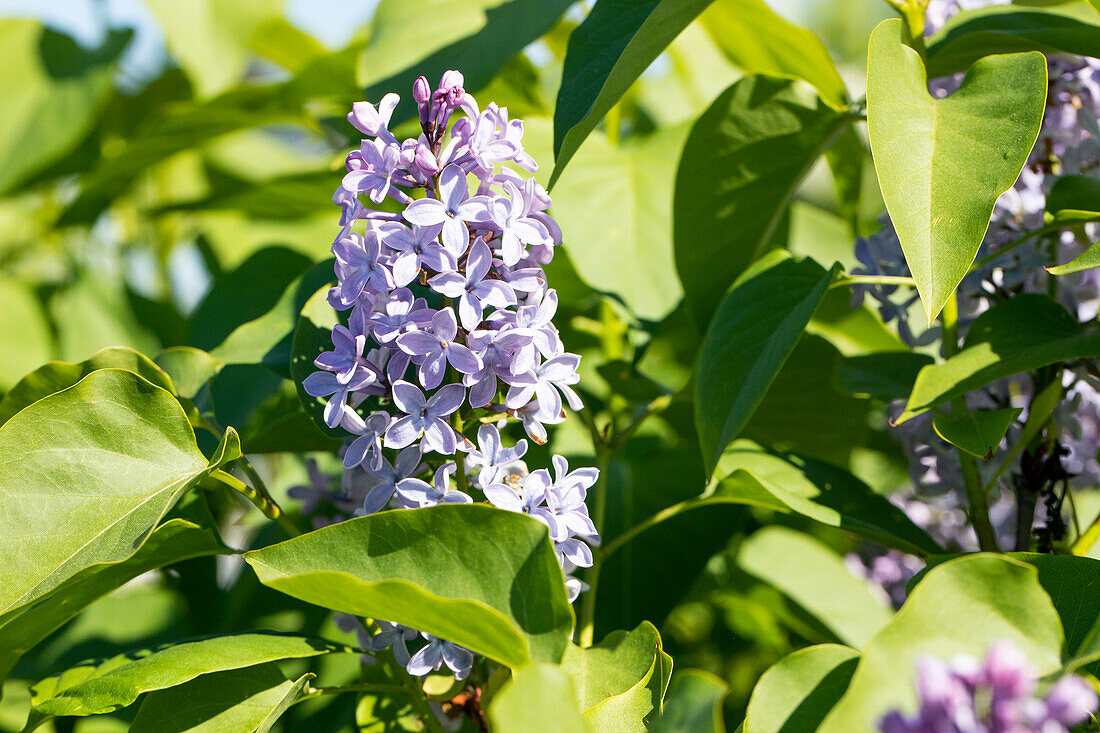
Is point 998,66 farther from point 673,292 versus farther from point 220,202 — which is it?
point 220,202

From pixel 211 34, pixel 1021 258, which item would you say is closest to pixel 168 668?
pixel 1021 258

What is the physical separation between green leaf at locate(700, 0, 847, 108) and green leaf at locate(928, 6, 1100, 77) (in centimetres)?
10

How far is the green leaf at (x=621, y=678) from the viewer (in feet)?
1.24

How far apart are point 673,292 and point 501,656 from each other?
0.38 m

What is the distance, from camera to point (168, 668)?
40cm

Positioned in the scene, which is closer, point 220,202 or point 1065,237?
point 1065,237

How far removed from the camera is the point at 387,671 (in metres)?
0.54

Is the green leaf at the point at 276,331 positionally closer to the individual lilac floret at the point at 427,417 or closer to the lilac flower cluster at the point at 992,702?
the individual lilac floret at the point at 427,417

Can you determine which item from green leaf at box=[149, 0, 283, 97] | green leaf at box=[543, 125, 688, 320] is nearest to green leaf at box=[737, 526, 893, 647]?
green leaf at box=[543, 125, 688, 320]

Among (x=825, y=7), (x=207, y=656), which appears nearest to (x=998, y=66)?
(x=207, y=656)

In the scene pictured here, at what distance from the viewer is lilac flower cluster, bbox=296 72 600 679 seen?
0.41 metres

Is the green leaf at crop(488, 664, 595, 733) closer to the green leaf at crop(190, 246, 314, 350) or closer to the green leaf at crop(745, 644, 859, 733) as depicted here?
the green leaf at crop(745, 644, 859, 733)

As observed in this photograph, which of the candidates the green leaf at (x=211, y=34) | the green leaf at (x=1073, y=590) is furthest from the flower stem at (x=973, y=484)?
the green leaf at (x=211, y=34)

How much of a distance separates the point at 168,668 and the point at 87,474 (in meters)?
0.10
